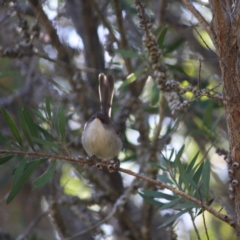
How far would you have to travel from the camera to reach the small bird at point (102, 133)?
391 centimetres

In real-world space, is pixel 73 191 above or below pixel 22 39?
below

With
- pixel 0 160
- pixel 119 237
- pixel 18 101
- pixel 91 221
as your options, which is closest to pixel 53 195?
pixel 91 221

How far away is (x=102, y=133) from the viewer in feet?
13.2

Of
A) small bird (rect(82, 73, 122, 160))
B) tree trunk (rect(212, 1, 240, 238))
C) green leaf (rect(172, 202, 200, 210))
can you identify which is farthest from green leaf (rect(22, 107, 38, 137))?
small bird (rect(82, 73, 122, 160))

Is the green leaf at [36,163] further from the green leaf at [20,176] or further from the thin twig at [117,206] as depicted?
the thin twig at [117,206]

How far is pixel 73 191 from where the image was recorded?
532cm

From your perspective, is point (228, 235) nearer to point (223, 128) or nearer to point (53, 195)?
point (223, 128)

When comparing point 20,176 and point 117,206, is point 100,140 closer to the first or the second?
point 117,206

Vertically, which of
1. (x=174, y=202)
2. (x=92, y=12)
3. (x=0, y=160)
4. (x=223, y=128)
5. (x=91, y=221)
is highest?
(x=92, y=12)

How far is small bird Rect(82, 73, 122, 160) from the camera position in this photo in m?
3.91

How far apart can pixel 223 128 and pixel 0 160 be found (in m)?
2.41

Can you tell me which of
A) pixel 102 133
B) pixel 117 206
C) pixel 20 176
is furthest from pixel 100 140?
pixel 20 176

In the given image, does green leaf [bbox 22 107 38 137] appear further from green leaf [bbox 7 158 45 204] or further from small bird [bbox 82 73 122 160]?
small bird [bbox 82 73 122 160]

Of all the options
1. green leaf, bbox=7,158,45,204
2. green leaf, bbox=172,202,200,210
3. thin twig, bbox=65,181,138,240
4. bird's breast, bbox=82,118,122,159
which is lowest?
green leaf, bbox=172,202,200,210
